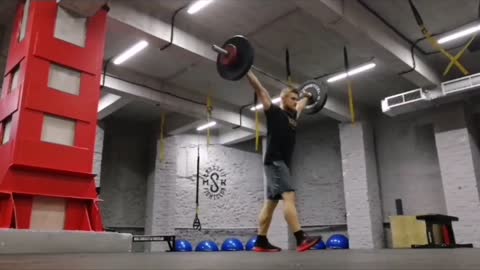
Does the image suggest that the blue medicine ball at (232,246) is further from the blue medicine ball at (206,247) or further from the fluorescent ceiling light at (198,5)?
the fluorescent ceiling light at (198,5)

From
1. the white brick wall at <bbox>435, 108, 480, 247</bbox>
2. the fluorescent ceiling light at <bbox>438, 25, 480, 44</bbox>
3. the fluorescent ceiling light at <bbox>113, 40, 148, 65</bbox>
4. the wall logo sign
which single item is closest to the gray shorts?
Answer: the fluorescent ceiling light at <bbox>113, 40, 148, 65</bbox>

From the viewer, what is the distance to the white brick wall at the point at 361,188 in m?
6.47

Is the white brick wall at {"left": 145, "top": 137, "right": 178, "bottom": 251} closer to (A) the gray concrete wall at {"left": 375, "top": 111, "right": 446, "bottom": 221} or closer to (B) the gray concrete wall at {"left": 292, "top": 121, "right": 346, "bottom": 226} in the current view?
(B) the gray concrete wall at {"left": 292, "top": 121, "right": 346, "bottom": 226}

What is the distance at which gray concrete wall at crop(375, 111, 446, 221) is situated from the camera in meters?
6.48

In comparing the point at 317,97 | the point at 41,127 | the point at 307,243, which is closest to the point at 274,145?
the point at 307,243

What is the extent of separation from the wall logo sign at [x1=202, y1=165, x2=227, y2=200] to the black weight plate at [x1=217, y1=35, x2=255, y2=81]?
5440mm

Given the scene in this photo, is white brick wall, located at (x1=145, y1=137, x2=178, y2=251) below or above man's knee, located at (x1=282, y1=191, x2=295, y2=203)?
above

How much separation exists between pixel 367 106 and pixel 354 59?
1.99 meters

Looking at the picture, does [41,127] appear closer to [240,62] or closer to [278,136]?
[240,62]

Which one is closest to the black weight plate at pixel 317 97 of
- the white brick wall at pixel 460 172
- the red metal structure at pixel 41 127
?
the red metal structure at pixel 41 127

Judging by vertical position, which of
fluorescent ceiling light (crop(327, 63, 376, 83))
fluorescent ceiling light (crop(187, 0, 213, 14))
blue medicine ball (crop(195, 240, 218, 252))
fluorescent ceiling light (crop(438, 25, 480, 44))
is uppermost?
fluorescent ceiling light (crop(187, 0, 213, 14))

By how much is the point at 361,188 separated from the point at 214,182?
3.01 metres

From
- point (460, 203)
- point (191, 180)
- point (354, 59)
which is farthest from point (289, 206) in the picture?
point (191, 180)

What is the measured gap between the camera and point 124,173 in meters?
8.09
